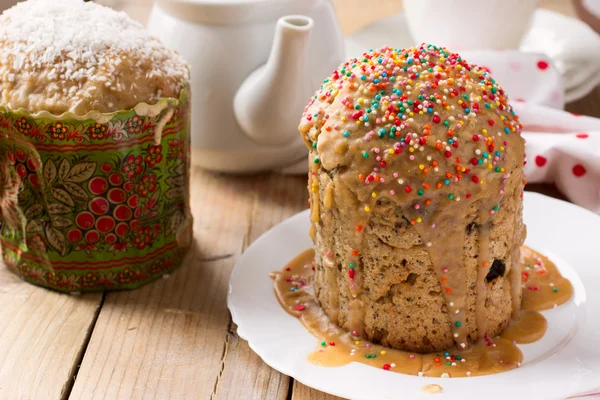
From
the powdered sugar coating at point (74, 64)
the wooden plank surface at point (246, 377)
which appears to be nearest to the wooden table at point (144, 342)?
the wooden plank surface at point (246, 377)

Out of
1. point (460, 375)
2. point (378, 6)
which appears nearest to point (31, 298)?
point (460, 375)

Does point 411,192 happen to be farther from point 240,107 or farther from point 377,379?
point 240,107

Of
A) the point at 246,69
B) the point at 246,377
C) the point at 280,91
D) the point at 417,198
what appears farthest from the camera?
the point at 246,69

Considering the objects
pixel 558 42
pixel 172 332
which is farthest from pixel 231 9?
pixel 558 42

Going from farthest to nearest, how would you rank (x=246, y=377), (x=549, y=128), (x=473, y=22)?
(x=473, y=22), (x=549, y=128), (x=246, y=377)

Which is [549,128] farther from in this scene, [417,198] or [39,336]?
[39,336]

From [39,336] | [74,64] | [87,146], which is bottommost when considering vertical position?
[39,336]

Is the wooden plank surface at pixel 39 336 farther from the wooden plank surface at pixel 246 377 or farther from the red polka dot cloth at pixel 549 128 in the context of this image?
the red polka dot cloth at pixel 549 128
